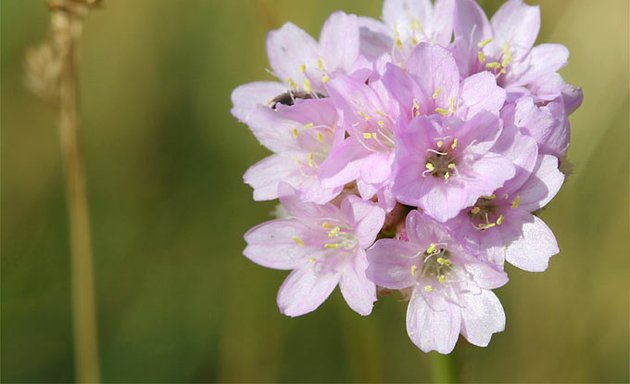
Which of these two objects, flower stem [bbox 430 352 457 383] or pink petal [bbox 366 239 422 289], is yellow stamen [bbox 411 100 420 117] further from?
flower stem [bbox 430 352 457 383]

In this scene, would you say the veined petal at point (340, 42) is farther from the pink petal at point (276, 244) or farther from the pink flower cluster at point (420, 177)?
the pink petal at point (276, 244)

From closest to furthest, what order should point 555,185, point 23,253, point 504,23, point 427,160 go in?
1. point 555,185
2. point 427,160
3. point 504,23
4. point 23,253

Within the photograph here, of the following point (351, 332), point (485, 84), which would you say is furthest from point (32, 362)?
point (485, 84)

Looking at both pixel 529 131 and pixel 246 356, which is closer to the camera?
pixel 529 131

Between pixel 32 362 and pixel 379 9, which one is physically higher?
pixel 379 9

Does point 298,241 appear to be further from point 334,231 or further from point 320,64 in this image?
point 320,64

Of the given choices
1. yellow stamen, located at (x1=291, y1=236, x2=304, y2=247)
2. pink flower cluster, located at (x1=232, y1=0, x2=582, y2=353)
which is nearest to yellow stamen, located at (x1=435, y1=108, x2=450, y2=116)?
pink flower cluster, located at (x1=232, y1=0, x2=582, y2=353)

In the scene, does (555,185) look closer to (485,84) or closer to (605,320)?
(485,84)
